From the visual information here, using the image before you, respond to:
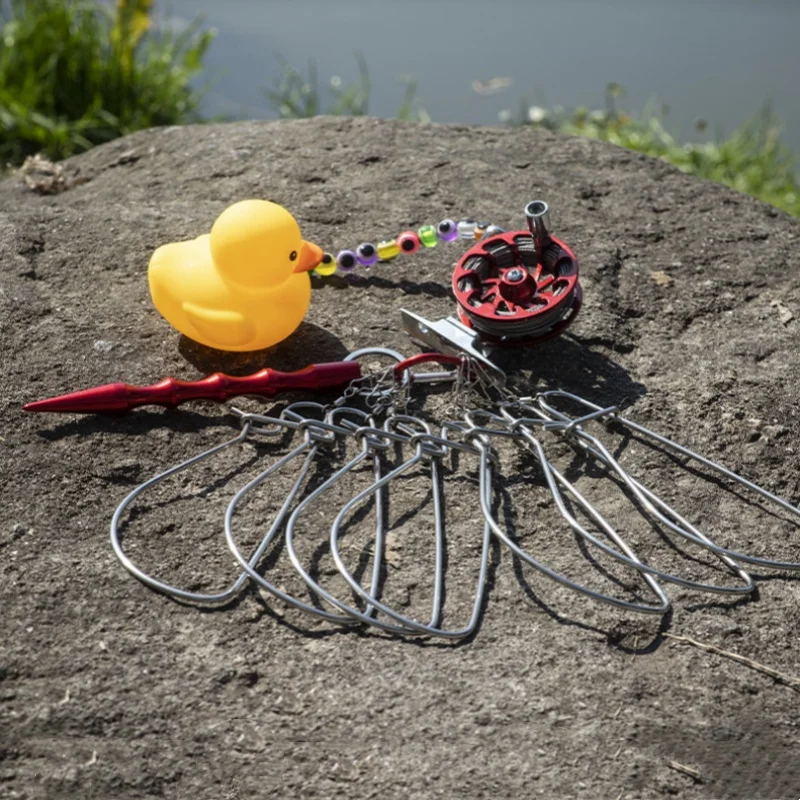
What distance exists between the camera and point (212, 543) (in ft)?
6.08

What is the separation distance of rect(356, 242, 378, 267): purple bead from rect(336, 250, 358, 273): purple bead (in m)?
0.01

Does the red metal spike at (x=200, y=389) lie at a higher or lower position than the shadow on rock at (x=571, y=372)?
lower

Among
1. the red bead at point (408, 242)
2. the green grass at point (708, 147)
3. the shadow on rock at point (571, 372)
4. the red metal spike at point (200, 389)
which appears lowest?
the green grass at point (708, 147)

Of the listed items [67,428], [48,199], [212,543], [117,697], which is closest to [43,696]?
[117,697]

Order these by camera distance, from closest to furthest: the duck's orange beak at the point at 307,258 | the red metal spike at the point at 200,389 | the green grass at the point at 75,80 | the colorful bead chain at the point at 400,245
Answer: the red metal spike at the point at 200,389, the duck's orange beak at the point at 307,258, the colorful bead chain at the point at 400,245, the green grass at the point at 75,80

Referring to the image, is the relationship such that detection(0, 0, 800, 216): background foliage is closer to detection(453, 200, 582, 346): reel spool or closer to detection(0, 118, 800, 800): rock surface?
detection(0, 118, 800, 800): rock surface

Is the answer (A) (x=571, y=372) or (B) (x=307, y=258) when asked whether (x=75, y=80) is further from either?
(A) (x=571, y=372)

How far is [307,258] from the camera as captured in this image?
2.14m

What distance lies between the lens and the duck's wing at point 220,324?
2105 millimetres

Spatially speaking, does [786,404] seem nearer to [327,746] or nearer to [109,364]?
[327,746]

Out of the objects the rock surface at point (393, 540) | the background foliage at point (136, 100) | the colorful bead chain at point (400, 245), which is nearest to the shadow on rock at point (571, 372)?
the rock surface at point (393, 540)

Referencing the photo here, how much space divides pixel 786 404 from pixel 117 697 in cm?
129

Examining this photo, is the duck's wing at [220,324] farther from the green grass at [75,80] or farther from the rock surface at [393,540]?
the green grass at [75,80]

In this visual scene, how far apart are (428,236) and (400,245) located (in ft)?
0.21
